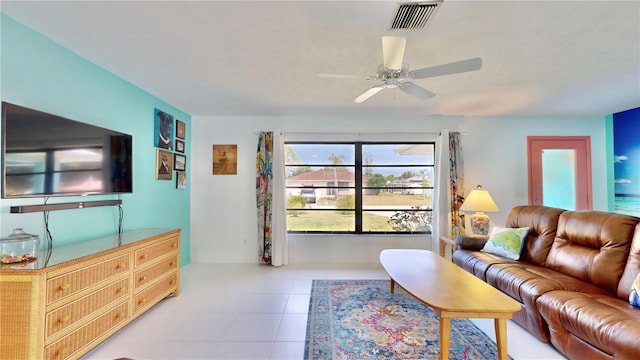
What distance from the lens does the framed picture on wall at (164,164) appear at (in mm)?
3514

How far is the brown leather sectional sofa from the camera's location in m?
1.68

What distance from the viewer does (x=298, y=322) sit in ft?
8.16

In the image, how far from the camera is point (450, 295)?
1.90m

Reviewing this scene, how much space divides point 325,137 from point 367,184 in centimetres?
105

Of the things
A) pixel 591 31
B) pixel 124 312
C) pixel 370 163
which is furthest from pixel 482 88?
pixel 124 312

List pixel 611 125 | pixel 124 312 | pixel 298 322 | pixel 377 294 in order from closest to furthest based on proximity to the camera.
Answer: pixel 124 312 < pixel 298 322 < pixel 377 294 < pixel 611 125

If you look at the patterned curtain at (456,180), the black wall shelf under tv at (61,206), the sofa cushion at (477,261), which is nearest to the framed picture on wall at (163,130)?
the black wall shelf under tv at (61,206)

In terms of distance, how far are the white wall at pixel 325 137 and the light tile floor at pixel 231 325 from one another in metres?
0.71

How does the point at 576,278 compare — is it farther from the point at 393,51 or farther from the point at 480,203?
the point at 393,51

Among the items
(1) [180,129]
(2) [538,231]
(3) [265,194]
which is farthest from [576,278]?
(1) [180,129]

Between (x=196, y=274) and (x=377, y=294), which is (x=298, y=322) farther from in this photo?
(x=196, y=274)

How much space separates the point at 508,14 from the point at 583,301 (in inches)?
80.2

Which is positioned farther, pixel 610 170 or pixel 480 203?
pixel 610 170

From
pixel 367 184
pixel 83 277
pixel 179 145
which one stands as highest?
pixel 179 145
